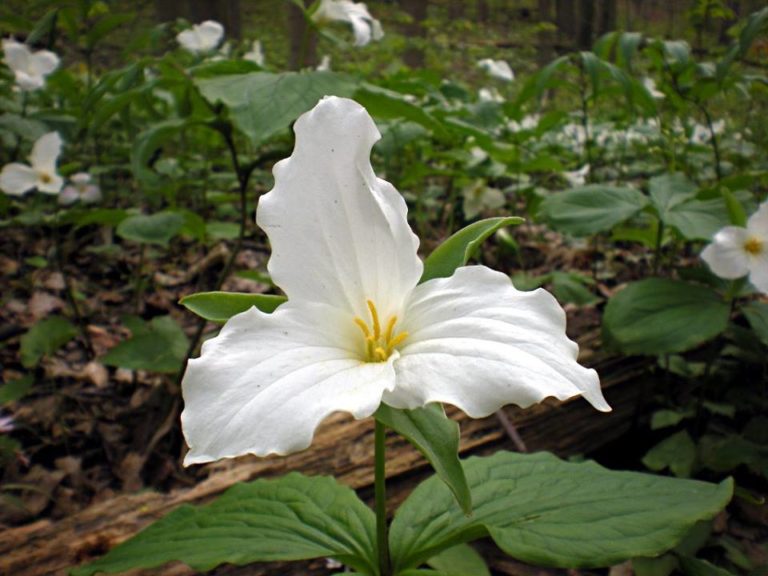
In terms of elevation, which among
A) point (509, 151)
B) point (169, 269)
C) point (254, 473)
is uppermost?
point (509, 151)

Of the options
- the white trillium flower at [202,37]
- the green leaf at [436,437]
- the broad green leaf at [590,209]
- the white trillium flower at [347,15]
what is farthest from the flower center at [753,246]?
the white trillium flower at [202,37]

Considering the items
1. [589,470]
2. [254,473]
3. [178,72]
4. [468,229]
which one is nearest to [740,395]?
[589,470]

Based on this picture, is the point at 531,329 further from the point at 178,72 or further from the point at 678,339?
the point at 178,72

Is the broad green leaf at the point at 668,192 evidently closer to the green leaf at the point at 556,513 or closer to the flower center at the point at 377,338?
the green leaf at the point at 556,513

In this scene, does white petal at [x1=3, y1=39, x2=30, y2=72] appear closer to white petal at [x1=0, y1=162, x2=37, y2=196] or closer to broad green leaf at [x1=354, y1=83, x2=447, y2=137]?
white petal at [x1=0, y1=162, x2=37, y2=196]

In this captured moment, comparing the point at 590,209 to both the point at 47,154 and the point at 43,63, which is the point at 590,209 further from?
the point at 43,63

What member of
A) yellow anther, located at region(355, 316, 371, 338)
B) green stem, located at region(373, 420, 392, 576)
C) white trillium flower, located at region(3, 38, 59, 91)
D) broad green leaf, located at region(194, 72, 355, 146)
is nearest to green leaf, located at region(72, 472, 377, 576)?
green stem, located at region(373, 420, 392, 576)

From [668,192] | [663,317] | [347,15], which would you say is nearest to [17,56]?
[347,15]
